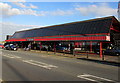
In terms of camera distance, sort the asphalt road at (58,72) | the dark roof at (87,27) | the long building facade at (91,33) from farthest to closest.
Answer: the dark roof at (87,27), the long building facade at (91,33), the asphalt road at (58,72)

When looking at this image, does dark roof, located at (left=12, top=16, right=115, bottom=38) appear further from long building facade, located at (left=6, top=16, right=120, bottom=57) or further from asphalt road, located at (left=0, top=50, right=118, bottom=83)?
asphalt road, located at (left=0, top=50, right=118, bottom=83)

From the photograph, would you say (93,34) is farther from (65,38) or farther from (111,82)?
(111,82)

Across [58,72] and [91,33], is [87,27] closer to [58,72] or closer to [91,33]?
[91,33]

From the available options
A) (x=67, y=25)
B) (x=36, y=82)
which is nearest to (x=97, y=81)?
(x=36, y=82)

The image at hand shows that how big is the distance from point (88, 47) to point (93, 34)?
2681 mm

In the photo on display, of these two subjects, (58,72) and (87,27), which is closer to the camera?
(58,72)

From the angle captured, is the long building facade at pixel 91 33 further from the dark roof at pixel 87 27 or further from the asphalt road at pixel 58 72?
the asphalt road at pixel 58 72

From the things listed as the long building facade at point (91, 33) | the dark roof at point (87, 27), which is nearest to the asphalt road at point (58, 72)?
the long building facade at point (91, 33)

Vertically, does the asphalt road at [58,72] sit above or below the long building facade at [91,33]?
below

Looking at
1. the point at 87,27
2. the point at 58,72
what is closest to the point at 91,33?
the point at 87,27

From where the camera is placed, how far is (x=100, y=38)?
20.5m

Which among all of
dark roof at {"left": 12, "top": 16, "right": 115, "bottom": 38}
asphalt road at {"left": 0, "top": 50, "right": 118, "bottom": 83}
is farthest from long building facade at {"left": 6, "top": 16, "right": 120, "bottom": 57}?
asphalt road at {"left": 0, "top": 50, "right": 118, "bottom": 83}

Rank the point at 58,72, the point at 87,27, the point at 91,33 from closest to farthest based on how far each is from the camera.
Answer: the point at 58,72 → the point at 91,33 → the point at 87,27

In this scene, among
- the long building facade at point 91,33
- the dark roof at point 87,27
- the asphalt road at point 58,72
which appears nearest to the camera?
the asphalt road at point 58,72
